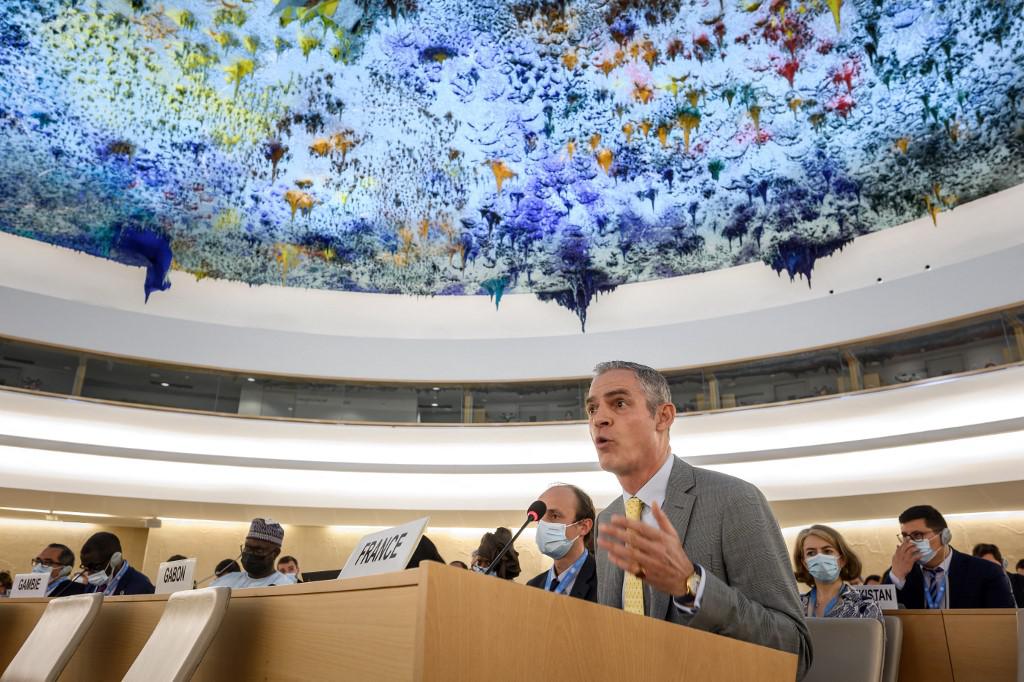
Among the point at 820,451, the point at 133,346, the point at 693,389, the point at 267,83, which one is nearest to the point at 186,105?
the point at 267,83

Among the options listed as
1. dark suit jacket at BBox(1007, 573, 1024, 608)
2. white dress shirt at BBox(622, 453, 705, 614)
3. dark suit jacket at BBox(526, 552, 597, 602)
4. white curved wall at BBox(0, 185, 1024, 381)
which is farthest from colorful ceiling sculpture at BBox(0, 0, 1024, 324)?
white dress shirt at BBox(622, 453, 705, 614)

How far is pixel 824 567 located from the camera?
13.6 ft

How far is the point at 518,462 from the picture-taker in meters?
10.6

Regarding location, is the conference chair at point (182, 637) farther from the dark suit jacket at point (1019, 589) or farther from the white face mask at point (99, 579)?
the dark suit jacket at point (1019, 589)

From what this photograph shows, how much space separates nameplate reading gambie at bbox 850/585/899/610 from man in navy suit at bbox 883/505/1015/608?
0.43 metres

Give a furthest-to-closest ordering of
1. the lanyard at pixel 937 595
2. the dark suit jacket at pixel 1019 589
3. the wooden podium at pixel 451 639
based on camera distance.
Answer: the dark suit jacket at pixel 1019 589, the lanyard at pixel 937 595, the wooden podium at pixel 451 639

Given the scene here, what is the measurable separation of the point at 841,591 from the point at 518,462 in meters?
6.84

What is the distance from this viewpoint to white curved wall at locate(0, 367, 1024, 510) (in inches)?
330

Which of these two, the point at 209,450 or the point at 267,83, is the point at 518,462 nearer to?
the point at 209,450

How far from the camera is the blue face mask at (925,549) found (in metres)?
4.17

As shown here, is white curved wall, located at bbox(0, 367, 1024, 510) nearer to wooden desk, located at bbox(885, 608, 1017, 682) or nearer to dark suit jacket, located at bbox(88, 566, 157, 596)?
dark suit jacket, located at bbox(88, 566, 157, 596)

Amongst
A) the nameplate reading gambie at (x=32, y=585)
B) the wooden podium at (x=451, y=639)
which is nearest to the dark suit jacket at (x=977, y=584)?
the wooden podium at (x=451, y=639)

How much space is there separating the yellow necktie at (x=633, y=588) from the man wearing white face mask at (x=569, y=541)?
103cm

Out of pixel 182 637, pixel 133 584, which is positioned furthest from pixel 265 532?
pixel 182 637
